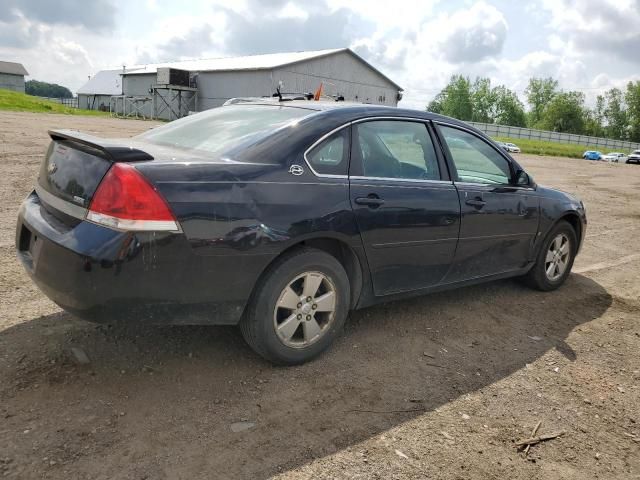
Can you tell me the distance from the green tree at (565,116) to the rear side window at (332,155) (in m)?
108

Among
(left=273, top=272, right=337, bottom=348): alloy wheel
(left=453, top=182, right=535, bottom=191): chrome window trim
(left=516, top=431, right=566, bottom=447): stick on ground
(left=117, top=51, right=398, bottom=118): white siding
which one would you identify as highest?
(left=117, top=51, right=398, bottom=118): white siding

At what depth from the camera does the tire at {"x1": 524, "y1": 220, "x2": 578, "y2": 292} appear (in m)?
5.17

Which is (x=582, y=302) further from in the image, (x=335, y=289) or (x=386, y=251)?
(x=335, y=289)

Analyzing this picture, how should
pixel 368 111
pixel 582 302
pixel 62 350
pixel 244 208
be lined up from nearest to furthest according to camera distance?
pixel 244 208
pixel 62 350
pixel 368 111
pixel 582 302

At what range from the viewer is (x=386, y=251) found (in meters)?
3.67

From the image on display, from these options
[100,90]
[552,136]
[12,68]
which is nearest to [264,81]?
[100,90]

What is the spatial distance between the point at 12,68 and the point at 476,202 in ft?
383

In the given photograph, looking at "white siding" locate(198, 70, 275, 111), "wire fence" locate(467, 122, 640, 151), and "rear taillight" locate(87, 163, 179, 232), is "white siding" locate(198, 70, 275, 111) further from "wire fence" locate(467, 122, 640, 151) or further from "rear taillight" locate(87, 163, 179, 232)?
"rear taillight" locate(87, 163, 179, 232)

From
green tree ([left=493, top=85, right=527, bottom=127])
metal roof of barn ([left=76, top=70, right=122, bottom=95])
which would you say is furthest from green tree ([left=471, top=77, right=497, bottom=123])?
metal roof of barn ([left=76, top=70, right=122, bottom=95])

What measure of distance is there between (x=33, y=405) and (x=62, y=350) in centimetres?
59

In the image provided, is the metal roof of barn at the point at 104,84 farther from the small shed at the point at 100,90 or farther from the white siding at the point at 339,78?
the white siding at the point at 339,78

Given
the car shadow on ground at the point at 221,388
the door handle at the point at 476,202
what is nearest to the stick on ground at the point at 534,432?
the car shadow on ground at the point at 221,388

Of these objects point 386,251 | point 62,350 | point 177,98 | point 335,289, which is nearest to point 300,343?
point 335,289

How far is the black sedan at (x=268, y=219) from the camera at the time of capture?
275 cm
